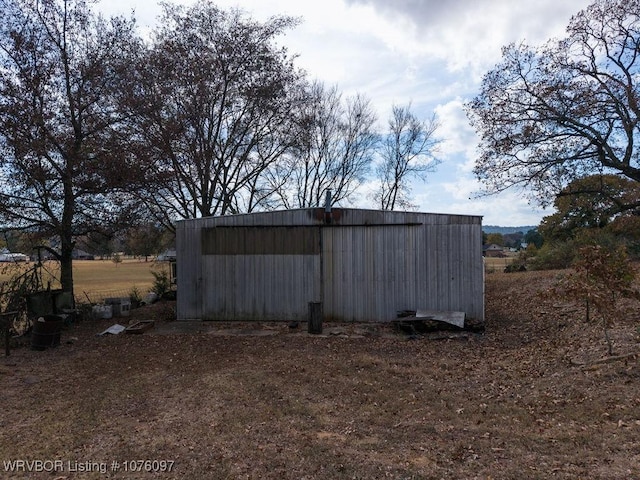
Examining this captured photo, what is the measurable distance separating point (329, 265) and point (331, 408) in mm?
6003

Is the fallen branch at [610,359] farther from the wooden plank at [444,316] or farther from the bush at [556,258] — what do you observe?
the bush at [556,258]

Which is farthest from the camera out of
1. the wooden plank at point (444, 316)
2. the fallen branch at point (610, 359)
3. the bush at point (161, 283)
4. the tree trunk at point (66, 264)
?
the bush at point (161, 283)

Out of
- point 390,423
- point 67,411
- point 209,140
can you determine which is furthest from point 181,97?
point 390,423

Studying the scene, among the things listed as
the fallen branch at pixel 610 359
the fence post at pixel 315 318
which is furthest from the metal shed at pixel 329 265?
the fallen branch at pixel 610 359

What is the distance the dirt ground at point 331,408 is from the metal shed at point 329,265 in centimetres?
171

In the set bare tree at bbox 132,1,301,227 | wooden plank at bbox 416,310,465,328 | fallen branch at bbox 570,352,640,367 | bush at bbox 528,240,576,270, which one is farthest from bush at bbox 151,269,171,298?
bush at bbox 528,240,576,270

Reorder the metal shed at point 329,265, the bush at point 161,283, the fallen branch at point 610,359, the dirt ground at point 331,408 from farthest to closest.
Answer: the bush at point 161,283 < the metal shed at point 329,265 < the fallen branch at point 610,359 < the dirt ground at point 331,408

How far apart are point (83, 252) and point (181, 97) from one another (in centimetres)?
584

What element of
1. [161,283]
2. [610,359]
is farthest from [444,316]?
[161,283]

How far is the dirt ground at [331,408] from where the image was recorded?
3.56m

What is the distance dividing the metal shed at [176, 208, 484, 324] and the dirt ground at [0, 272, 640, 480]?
171cm

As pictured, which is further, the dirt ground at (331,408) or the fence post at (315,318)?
the fence post at (315,318)

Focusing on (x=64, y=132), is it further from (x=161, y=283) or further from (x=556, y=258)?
(x=556, y=258)

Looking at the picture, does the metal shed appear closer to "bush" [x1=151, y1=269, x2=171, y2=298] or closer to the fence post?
the fence post
